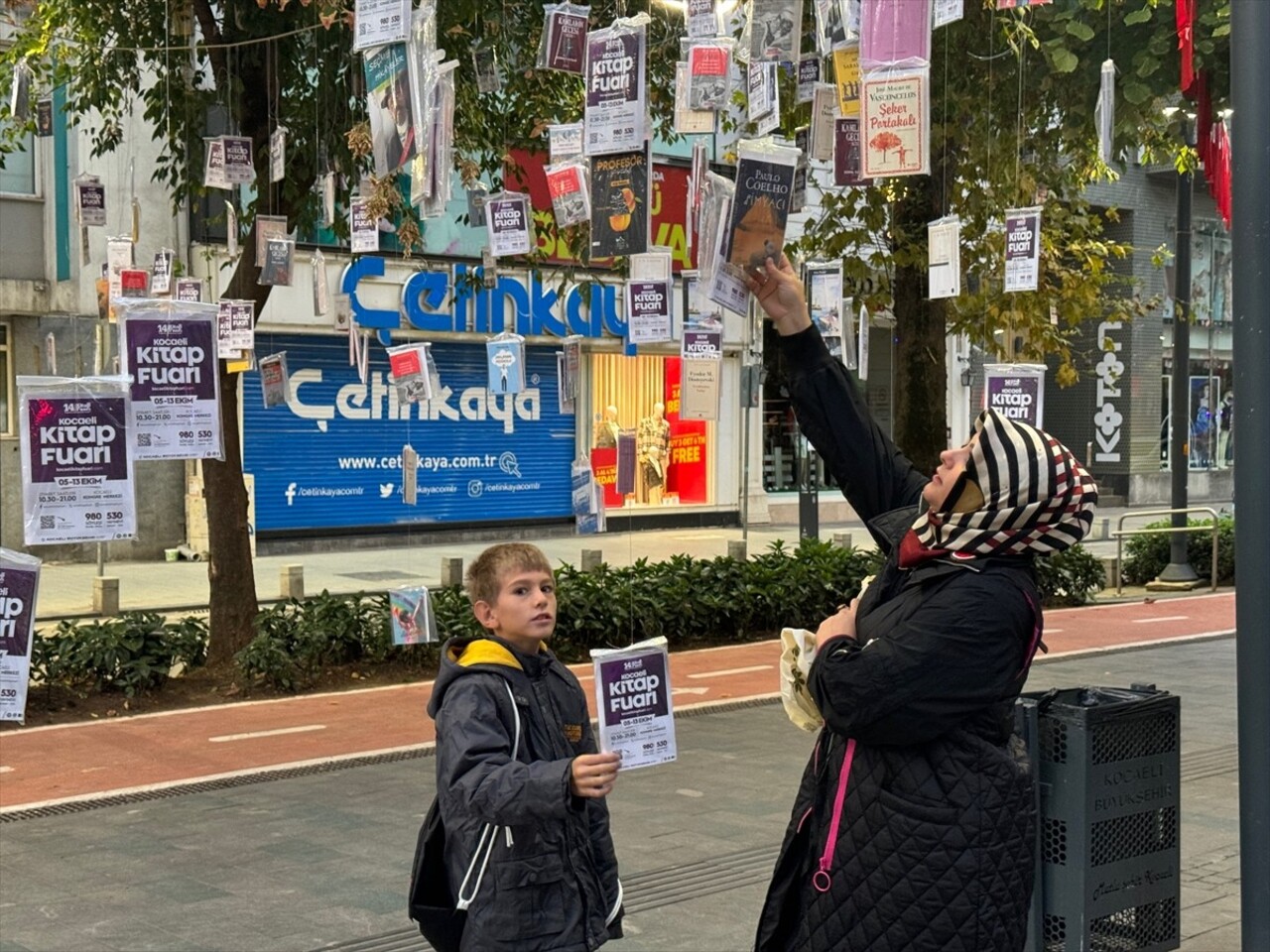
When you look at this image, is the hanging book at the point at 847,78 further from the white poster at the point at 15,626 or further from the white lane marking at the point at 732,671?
the white lane marking at the point at 732,671

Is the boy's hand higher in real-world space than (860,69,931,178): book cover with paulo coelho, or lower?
lower

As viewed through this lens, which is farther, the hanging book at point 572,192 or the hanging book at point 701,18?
the hanging book at point 572,192

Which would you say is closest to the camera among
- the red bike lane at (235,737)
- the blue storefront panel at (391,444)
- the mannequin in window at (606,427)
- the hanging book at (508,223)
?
the hanging book at (508,223)

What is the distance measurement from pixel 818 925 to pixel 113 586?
13943 mm

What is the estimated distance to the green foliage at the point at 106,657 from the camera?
418 inches

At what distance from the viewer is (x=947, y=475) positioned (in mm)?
2945

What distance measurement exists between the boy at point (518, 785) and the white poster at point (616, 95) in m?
3.23

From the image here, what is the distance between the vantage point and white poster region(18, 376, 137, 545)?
4402 millimetres

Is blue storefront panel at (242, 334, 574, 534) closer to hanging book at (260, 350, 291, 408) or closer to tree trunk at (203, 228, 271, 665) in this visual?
tree trunk at (203, 228, 271, 665)

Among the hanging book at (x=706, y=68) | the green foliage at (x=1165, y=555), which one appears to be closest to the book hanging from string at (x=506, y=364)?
the hanging book at (x=706, y=68)

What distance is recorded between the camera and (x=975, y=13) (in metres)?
10.7

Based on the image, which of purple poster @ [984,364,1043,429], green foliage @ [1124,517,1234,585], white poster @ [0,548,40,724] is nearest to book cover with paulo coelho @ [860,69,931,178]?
purple poster @ [984,364,1043,429]

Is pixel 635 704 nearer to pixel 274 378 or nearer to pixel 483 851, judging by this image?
pixel 483 851

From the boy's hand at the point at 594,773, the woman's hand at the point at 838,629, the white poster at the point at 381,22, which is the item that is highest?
the white poster at the point at 381,22
